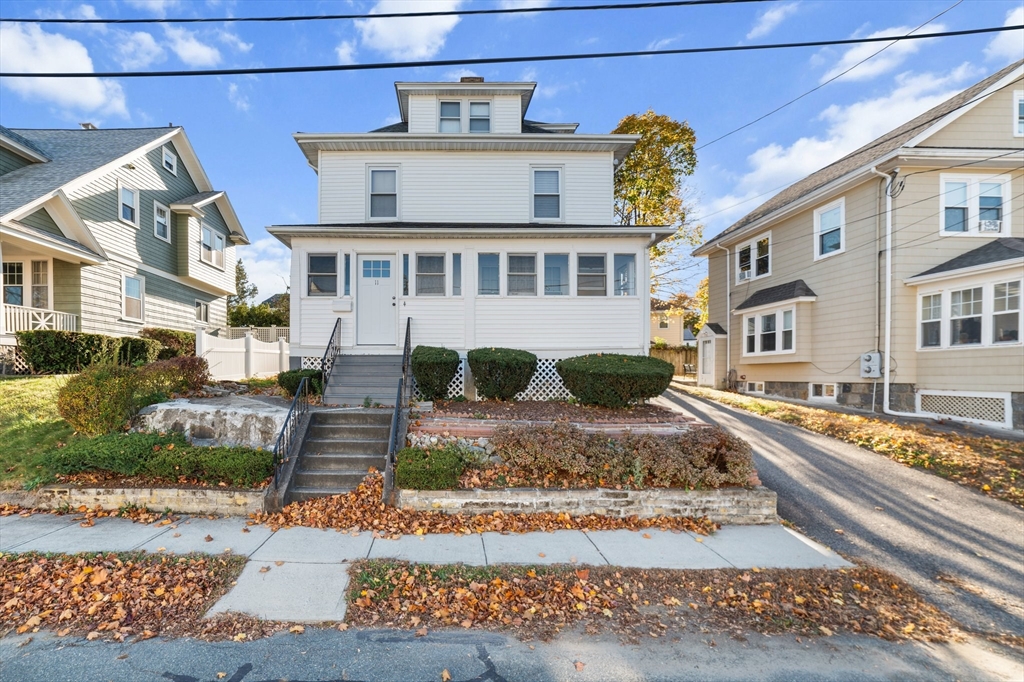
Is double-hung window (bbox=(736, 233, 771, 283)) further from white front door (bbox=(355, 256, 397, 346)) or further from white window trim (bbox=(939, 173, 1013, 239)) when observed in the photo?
white front door (bbox=(355, 256, 397, 346))

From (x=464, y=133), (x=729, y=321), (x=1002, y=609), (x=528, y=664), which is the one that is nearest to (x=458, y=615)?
(x=528, y=664)

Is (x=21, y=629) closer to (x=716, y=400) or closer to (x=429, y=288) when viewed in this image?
(x=429, y=288)

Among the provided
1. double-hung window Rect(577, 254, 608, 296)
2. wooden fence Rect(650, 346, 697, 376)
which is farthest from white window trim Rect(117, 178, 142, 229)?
wooden fence Rect(650, 346, 697, 376)

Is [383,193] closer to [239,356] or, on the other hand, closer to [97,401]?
[239,356]

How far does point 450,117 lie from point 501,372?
8009 mm

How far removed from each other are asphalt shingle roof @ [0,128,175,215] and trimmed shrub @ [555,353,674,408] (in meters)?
15.5

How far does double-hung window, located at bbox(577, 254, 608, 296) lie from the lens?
420 inches

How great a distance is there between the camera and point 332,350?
33.0 feet

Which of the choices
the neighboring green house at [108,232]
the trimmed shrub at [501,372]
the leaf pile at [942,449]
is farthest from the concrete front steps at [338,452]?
the neighboring green house at [108,232]

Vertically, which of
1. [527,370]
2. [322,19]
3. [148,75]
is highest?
[322,19]

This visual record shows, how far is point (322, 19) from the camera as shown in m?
5.78

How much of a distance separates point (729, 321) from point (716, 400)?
5191 millimetres

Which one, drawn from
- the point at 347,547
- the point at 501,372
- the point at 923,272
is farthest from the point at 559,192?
the point at 923,272

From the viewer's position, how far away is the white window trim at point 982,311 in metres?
10.0
